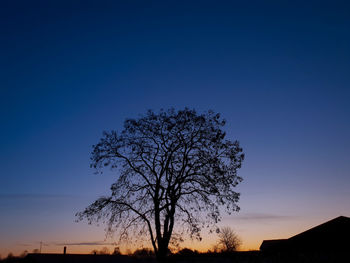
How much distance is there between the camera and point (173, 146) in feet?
66.6

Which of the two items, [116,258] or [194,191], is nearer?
[194,191]

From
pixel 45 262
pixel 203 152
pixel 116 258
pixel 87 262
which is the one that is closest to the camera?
pixel 203 152

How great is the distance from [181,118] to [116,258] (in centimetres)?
2644

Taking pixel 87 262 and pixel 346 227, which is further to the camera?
pixel 87 262

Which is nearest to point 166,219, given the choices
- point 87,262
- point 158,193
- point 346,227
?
point 158,193

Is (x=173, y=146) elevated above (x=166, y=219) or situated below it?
above

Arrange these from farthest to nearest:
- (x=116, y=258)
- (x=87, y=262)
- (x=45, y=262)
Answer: (x=116, y=258) → (x=87, y=262) → (x=45, y=262)

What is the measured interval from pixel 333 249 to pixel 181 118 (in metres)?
13.1

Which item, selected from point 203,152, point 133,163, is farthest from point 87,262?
point 203,152

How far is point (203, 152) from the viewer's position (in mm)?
20156

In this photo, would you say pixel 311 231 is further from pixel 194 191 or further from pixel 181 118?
pixel 181 118

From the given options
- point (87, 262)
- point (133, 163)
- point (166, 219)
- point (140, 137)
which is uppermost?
point (140, 137)

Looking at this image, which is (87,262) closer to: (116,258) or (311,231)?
(116,258)

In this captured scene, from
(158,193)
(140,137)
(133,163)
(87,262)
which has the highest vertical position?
(140,137)
